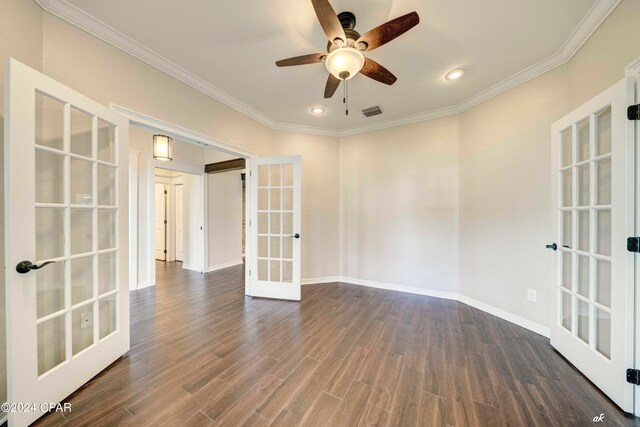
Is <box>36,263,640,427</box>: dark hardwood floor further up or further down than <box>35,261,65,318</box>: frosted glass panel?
further down

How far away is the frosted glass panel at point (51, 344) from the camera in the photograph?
1.47 meters

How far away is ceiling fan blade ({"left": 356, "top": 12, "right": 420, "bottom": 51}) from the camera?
4.52ft

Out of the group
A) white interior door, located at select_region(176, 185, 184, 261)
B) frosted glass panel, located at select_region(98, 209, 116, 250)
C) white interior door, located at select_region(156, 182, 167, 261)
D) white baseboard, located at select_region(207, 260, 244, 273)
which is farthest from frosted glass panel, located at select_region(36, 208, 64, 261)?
white interior door, located at select_region(156, 182, 167, 261)

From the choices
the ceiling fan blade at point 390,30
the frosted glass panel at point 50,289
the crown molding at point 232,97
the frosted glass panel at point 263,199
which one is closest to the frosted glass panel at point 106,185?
the frosted glass panel at point 50,289

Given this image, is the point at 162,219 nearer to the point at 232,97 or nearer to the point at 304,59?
the point at 232,97

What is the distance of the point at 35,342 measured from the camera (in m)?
1.33

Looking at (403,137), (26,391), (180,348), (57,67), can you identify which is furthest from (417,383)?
(57,67)

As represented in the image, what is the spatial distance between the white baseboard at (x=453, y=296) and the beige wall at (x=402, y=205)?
0.07 metres

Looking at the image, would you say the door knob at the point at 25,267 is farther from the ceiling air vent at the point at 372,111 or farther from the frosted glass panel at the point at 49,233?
the ceiling air vent at the point at 372,111

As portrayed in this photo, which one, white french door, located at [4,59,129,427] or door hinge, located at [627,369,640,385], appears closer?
white french door, located at [4,59,129,427]

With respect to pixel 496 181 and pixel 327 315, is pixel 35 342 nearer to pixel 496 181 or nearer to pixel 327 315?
pixel 327 315

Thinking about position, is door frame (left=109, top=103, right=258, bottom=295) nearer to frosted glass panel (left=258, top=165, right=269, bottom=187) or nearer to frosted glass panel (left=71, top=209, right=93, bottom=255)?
frosted glass panel (left=258, top=165, right=269, bottom=187)

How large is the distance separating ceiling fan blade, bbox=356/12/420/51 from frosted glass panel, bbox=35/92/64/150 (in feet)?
6.91

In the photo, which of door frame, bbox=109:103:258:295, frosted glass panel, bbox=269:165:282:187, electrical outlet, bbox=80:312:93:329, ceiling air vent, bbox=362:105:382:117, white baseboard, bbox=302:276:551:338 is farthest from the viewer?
frosted glass panel, bbox=269:165:282:187
